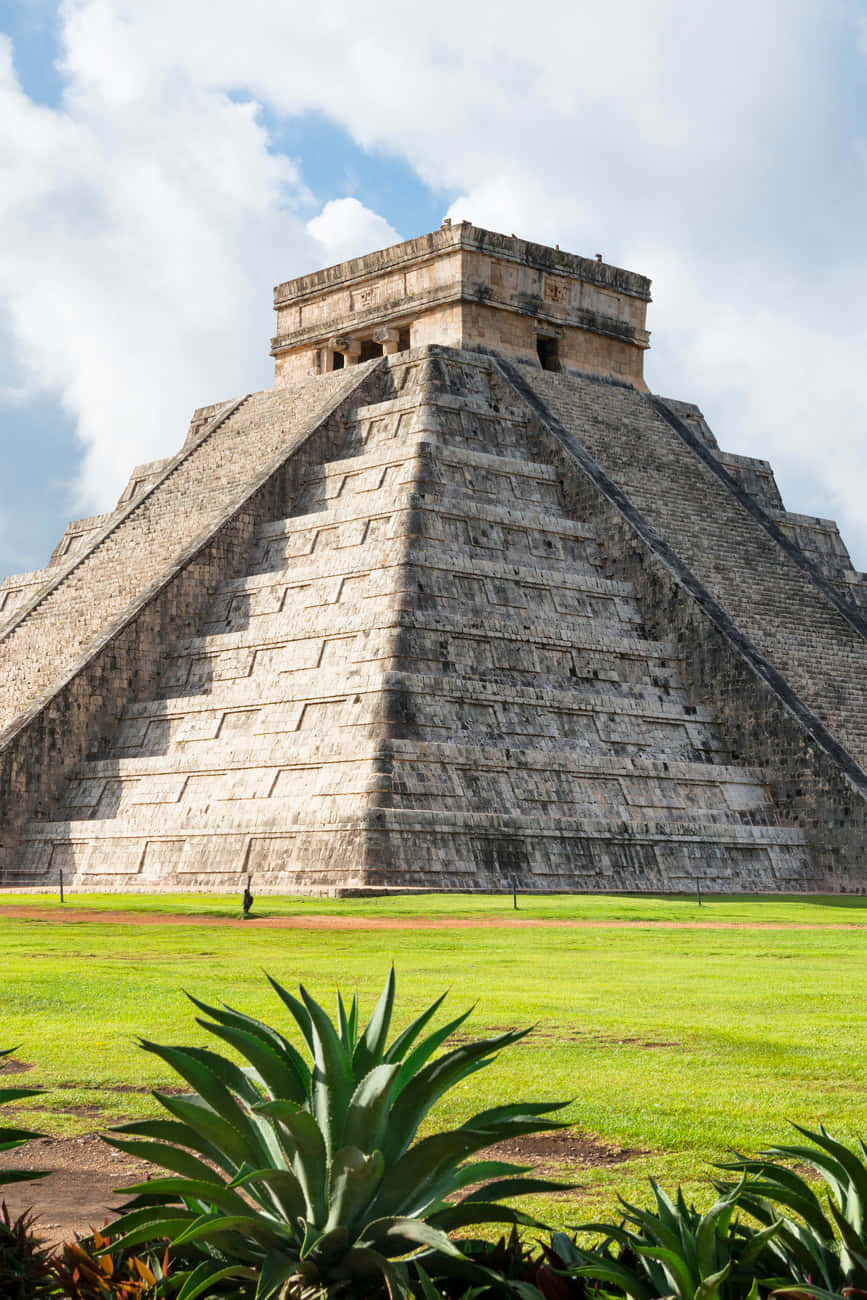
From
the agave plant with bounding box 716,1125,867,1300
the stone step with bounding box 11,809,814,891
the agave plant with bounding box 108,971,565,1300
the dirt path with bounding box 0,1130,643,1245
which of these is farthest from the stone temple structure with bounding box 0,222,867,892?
the agave plant with bounding box 716,1125,867,1300

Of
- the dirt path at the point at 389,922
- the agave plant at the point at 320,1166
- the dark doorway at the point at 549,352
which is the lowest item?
the agave plant at the point at 320,1166

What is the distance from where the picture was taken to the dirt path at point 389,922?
15.7 m

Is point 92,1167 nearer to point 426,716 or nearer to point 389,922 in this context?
point 389,922

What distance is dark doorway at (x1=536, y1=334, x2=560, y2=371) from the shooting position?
115 ft

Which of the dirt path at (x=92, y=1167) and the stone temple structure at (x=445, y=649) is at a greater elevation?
the stone temple structure at (x=445, y=649)

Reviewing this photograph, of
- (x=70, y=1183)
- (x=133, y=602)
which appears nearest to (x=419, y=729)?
(x=133, y=602)

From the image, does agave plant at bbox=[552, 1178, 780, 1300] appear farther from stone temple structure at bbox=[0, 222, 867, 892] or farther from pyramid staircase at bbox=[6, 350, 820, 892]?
pyramid staircase at bbox=[6, 350, 820, 892]

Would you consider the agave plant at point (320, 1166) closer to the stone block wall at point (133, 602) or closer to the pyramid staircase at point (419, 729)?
the pyramid staircase at point (419, 729)

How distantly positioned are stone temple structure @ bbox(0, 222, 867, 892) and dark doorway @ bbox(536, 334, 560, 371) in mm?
75

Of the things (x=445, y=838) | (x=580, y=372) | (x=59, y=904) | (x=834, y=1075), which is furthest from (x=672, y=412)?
(x=834, y=1075)

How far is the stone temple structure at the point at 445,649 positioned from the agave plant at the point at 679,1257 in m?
16.0

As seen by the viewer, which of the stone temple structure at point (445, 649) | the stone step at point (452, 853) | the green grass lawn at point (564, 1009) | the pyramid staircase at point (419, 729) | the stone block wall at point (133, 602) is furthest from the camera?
the stone block wall at point (133, 602)

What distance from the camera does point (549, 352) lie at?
1384 inches

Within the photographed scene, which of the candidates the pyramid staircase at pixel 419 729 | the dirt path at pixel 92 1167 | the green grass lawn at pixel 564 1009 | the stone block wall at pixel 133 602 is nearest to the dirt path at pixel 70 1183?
the dirt path at pixel 92 1167
